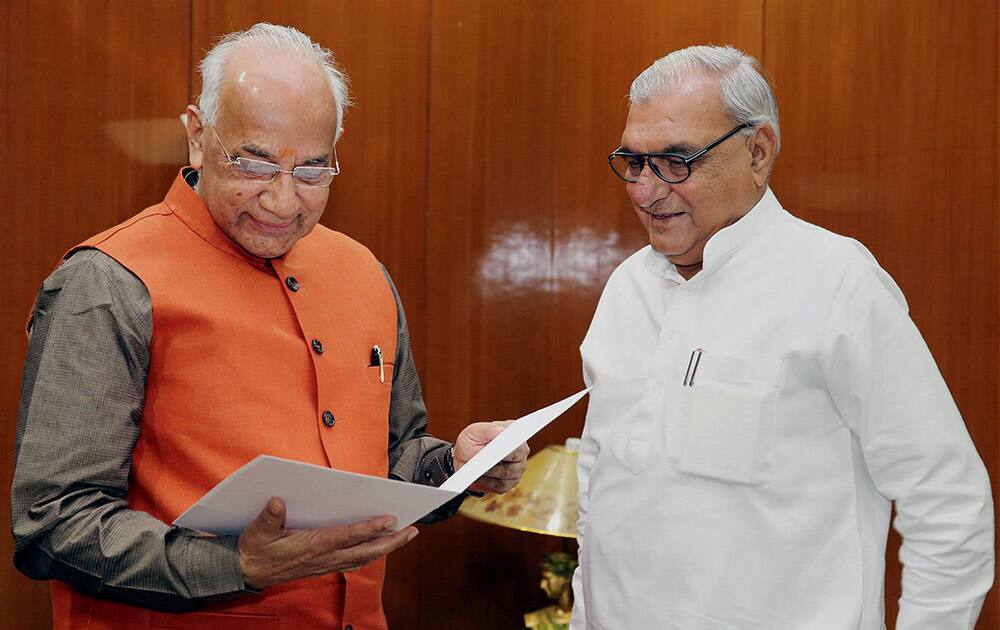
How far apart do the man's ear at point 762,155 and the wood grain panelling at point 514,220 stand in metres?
1.47

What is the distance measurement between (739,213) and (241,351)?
991 mm

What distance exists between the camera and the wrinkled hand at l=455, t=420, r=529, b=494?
1923mm

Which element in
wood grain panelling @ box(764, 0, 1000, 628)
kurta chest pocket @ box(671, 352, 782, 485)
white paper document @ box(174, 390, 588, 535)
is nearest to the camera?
white paper document @ box(174, 390, 588, 535)

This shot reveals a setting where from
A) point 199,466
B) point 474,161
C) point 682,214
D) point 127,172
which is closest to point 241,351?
point 199,466

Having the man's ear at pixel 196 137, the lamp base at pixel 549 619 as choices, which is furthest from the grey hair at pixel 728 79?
the lamp base at pixel 549 619

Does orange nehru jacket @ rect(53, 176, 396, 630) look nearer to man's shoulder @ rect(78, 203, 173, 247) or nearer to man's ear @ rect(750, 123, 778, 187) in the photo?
man's shoulder @ rect(78, 203, 173, 247)

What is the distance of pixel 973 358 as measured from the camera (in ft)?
9.66

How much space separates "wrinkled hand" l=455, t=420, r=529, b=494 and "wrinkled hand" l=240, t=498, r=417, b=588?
0.36 metres

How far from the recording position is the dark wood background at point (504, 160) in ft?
9.31

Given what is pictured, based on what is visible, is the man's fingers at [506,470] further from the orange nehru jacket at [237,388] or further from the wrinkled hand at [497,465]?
the orange nehru jacket at [237,388]

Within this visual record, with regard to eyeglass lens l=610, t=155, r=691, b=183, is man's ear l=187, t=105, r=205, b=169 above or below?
above

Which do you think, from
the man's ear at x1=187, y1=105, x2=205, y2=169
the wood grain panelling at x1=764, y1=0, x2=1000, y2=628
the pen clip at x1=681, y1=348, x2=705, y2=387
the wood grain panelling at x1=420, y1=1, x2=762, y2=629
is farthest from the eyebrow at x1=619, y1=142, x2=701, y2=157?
the wood grain panelling at x1=420, y1=1, x2=762, y2=629

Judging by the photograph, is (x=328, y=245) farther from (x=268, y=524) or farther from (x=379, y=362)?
(x=268, y=524)

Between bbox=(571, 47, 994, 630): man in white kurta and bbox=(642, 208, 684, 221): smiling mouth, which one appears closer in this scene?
bbox=(571, 47, 994, 630): man in white kurta
